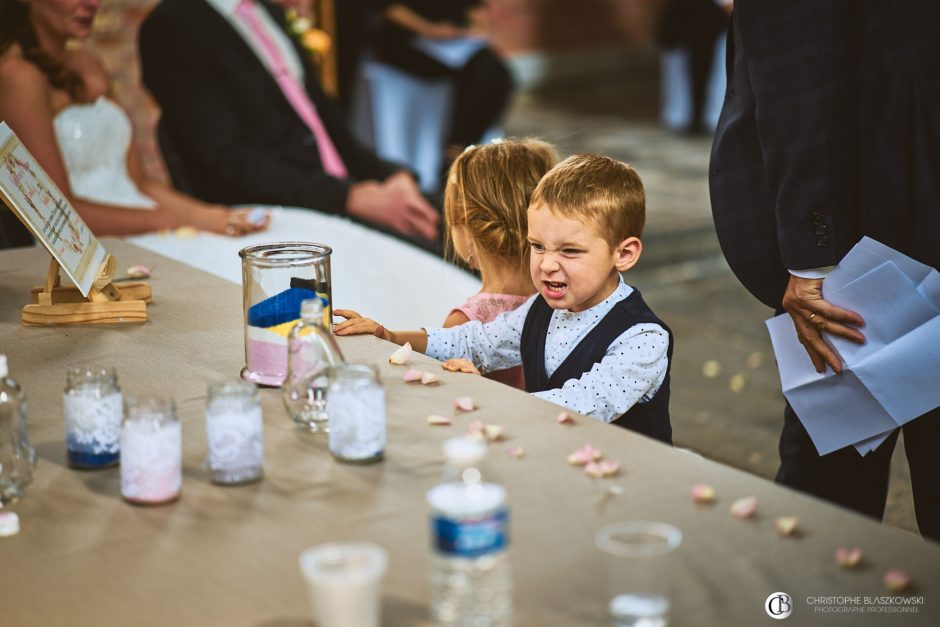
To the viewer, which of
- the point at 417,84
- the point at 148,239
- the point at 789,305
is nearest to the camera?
the point at 789,305

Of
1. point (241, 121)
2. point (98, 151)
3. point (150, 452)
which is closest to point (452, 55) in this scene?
point (241, 121)

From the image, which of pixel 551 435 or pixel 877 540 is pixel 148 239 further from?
pixel 877 540

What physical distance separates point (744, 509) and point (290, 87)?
2.87m

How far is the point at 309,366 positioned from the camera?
5.26ft

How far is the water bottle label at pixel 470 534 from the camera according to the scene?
3.31 feet

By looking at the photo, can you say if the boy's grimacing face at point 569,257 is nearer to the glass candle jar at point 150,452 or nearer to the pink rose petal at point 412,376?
the pink rose petal at point 412,376

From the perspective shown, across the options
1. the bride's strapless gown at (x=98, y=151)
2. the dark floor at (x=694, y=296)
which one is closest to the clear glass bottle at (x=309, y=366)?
the dark floor at (x=694, y=296)

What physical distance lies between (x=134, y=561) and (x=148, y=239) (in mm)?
2099

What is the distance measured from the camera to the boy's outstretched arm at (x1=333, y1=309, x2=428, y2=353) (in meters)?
2.08

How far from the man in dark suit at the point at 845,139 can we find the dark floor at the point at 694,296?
0.83 m

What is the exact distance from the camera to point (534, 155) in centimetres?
231

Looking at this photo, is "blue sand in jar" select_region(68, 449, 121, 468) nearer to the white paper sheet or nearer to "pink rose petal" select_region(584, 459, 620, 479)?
"pink rose petal" select_region(584, 459, 620, 479)

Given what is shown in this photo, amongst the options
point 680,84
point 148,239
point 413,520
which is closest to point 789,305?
point 413,520

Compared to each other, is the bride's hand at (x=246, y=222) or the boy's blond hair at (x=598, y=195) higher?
the boy's blond hair at (x=598, y=195)
